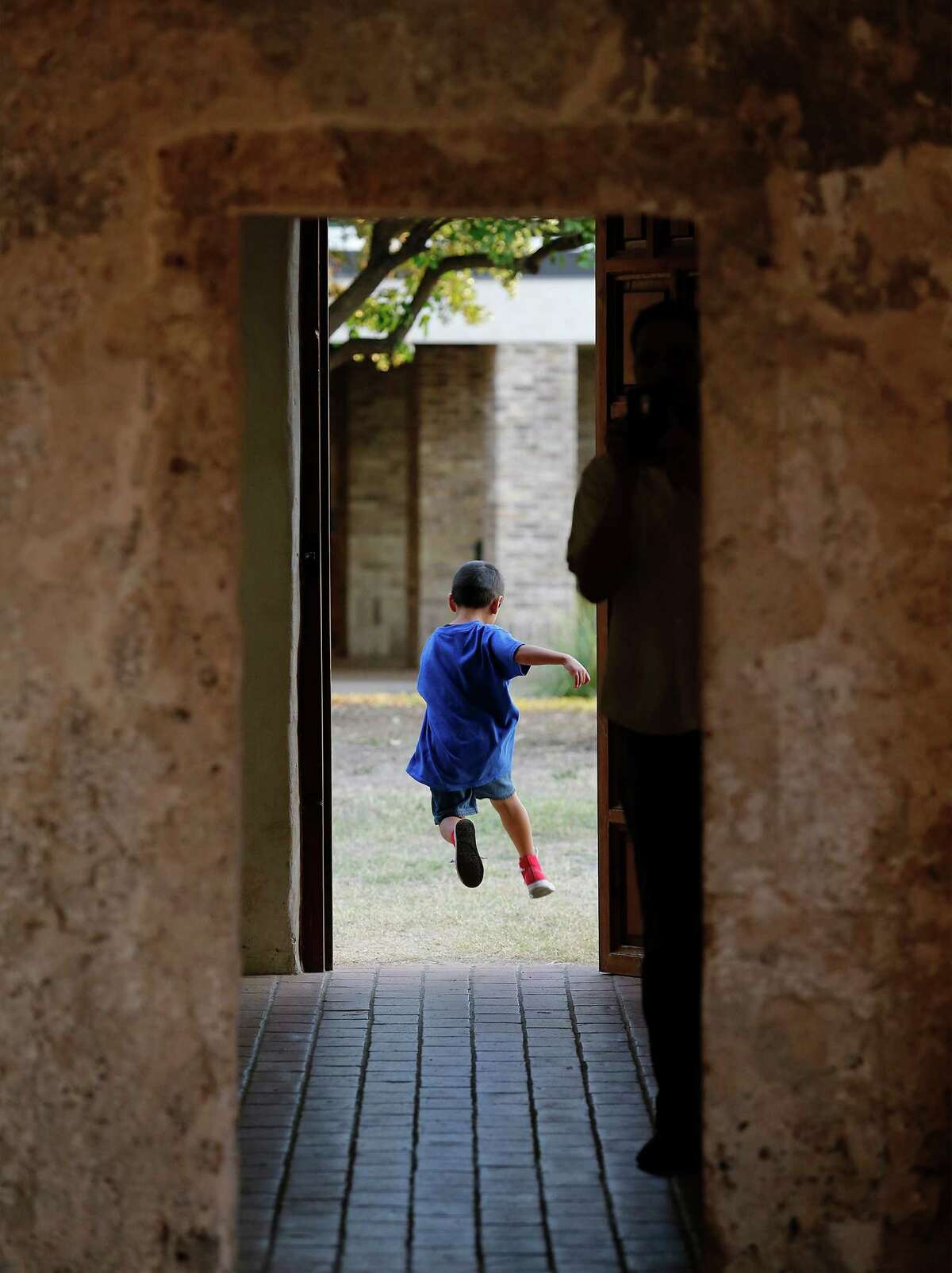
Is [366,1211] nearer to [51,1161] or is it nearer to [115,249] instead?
[51,1161]

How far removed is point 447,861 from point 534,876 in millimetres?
2058

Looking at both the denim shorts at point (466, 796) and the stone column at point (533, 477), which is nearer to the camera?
the denim shorts at point (466, 796)

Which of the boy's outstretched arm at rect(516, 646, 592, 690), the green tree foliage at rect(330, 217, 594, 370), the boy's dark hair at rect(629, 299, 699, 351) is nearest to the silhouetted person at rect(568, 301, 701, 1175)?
the boy's dark hair at rect(629, 299, 699, 351)

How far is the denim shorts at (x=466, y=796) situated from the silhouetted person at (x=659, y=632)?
2.73 meters

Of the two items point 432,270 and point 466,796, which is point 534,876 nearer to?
point 466,796

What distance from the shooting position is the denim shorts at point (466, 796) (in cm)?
679

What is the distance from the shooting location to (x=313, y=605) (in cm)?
614

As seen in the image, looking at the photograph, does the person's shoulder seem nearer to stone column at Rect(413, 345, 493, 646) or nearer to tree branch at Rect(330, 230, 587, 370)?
tree branch at Rect(330, 230, 587, 370)

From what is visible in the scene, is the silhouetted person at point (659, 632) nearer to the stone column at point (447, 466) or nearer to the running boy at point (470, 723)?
the running boy at point (470, 723)

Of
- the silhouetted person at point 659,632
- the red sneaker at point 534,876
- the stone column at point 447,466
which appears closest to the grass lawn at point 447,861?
the red sneaker at point 534,876

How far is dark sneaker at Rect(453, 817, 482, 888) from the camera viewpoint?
6.58 meters

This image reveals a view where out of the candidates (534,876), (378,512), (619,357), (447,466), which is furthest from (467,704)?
(378,512)

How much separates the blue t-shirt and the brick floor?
37.4 inches

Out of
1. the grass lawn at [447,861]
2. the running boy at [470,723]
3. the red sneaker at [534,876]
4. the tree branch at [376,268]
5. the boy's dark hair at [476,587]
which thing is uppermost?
the tree branch at [376,268]
